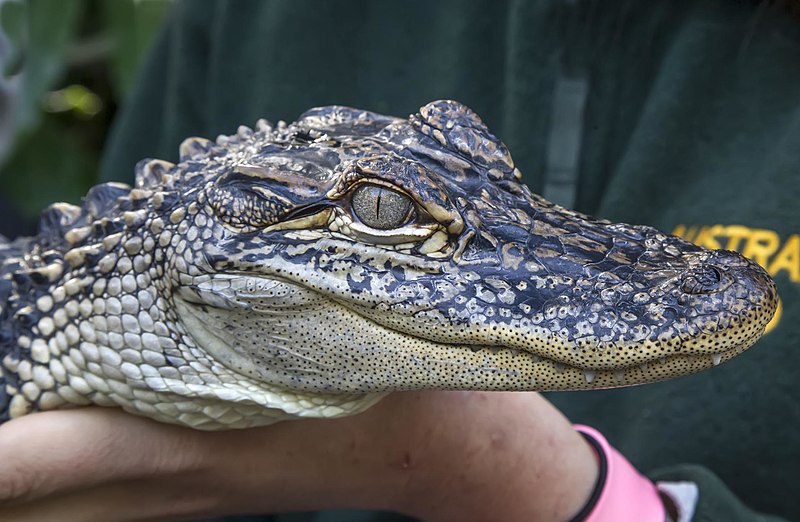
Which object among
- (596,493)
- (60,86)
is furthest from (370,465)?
(60,86)

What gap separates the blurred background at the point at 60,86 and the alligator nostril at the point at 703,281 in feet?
5.03

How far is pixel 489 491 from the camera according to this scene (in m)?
1.18

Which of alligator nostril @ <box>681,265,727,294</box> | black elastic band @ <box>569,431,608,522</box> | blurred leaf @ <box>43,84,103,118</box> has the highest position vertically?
alligator nostril @ <box>681,265,727,294</box>

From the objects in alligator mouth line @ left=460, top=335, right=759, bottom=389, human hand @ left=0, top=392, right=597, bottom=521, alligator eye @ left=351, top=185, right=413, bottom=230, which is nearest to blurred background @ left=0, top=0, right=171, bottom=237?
human hand @ left=0, top=392, right=597, bottom=521

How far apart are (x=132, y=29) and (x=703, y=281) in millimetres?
1872

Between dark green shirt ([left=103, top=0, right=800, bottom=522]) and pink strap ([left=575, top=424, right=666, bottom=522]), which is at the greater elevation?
dark green shirt ([left=103, top=0, right=800, bottom=522])

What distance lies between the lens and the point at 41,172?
2336 mm

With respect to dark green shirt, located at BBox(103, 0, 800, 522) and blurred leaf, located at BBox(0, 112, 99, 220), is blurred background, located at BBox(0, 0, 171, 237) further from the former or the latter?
dark green shirt, located at BBox(103, 0, 800, 522)

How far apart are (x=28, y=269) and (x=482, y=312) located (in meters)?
0.72

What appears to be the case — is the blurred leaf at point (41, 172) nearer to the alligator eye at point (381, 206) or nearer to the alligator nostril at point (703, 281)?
the alligator eye at point (381, 206)

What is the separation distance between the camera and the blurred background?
75.5 inches

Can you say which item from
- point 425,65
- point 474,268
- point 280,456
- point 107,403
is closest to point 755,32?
point 425,65

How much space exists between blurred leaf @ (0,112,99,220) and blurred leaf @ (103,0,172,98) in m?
0.27

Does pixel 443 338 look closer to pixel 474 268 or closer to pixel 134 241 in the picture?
pixel 474 268
